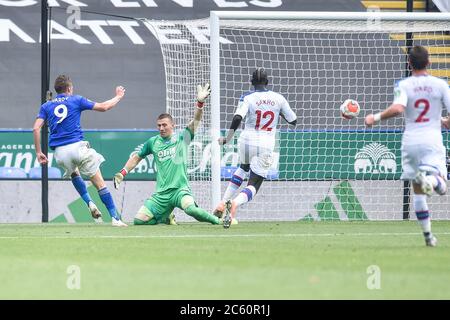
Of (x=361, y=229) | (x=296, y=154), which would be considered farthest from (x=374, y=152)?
(x=361, y=229)

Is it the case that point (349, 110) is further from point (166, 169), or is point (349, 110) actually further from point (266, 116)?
point (166, 169)

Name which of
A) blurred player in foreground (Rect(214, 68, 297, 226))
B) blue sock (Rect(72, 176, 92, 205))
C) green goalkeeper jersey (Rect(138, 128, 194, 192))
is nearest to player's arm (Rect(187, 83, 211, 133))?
green goalkeeper jersey (Rect(138, 128, 194, 192))

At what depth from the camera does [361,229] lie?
1448cm

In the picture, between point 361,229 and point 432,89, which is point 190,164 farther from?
point 432,89

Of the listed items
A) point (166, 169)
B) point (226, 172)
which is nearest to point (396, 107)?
point (166, 169)

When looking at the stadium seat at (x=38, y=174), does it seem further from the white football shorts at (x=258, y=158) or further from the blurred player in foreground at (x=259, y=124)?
the white football shorts at (x=258, y=158)

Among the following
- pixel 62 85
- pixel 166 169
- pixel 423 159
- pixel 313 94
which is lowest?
pixel 423 159

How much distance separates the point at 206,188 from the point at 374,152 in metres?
3.23

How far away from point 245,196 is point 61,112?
2.64 metres

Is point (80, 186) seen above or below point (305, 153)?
below

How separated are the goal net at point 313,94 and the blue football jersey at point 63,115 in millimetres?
2269

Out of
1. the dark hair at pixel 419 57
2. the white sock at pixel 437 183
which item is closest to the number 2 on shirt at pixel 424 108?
the dark hair at pixel 419 57

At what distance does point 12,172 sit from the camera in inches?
759
